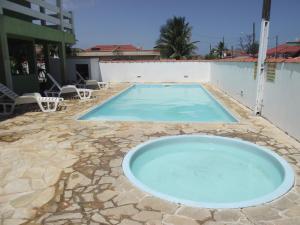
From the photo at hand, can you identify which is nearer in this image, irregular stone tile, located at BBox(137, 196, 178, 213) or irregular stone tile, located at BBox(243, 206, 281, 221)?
irregular stone tile, located at BBox(243, 206, 281, 221)

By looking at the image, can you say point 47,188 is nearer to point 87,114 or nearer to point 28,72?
point 87,114

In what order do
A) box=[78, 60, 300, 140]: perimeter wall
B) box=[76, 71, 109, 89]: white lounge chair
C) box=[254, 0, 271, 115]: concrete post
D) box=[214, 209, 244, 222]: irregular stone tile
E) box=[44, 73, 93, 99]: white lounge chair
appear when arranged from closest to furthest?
box=[214, 209, 244, 222]: irregular stone tile, box=[78, 60, 300, 140]: perimeter wall, box=[254, 0, 271, 115]: concrete post, box=[44, 73, 93, 99]: white lounge chair, box=[76, 71, 109, 89]: white lounge chair

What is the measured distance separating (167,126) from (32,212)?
15.6 ft

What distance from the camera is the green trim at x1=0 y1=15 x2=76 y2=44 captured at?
10148 millimetres

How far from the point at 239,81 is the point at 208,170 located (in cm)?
748

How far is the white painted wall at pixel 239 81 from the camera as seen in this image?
10.4 m

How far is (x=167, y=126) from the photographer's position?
7797 millimetres

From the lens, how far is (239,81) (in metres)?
12.2

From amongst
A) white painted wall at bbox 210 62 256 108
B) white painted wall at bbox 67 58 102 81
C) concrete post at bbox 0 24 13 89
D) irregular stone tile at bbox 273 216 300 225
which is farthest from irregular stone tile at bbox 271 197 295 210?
white painted wall at bbox 67 58 102 81

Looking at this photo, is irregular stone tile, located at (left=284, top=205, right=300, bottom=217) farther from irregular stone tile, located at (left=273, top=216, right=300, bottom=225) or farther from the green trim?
the green trim

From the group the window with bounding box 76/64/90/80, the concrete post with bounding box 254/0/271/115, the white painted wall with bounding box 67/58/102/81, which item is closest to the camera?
the concrete post with bounding box 254/0/271/115

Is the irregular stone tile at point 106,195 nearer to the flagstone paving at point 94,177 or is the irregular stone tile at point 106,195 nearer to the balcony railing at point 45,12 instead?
the flagstone paving at point 94,177

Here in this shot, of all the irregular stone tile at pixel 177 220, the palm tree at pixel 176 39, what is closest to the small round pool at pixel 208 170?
the irregular stone tile at pixel 177 220

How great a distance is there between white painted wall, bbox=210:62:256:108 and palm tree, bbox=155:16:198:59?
1736 cm
